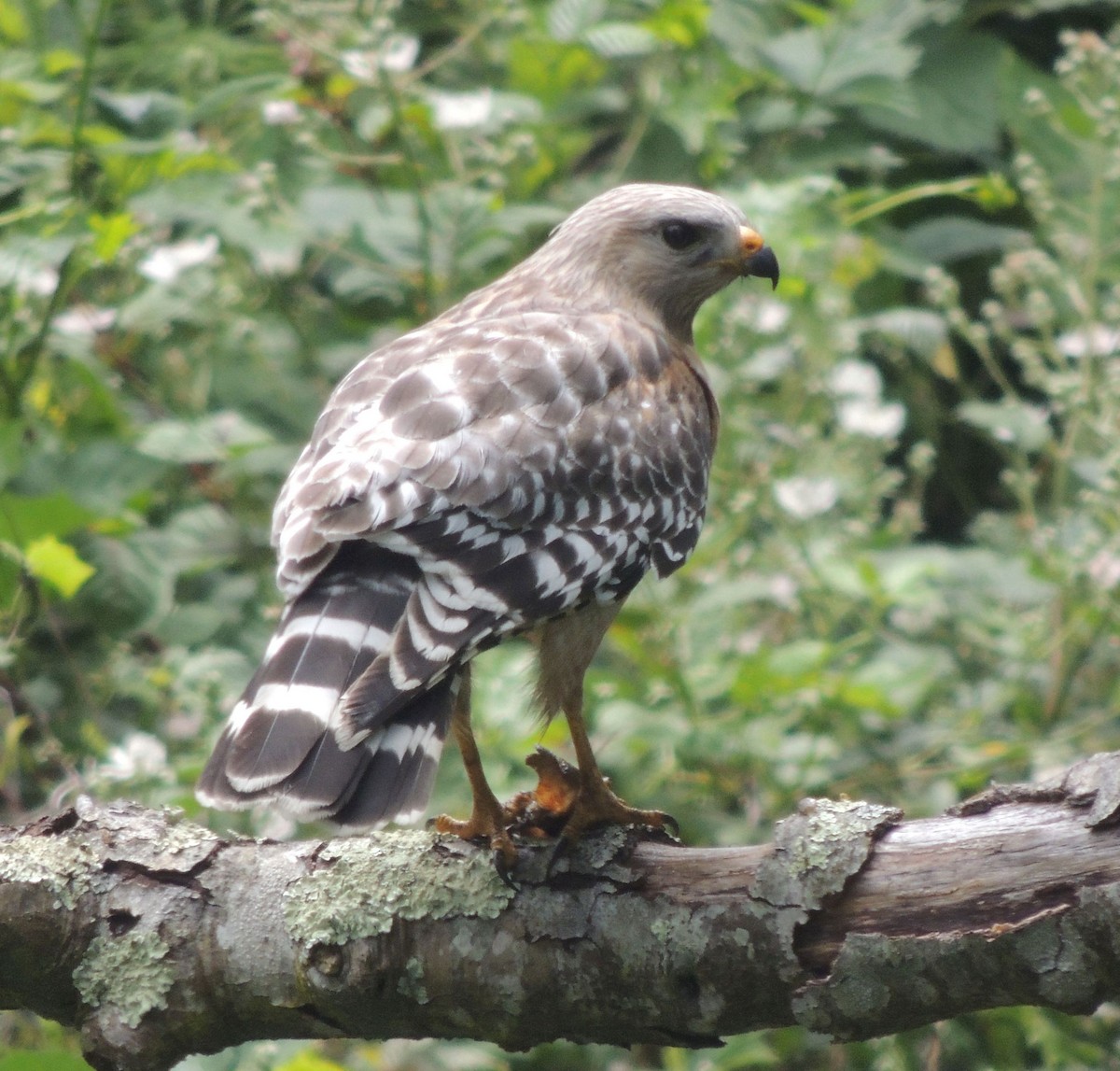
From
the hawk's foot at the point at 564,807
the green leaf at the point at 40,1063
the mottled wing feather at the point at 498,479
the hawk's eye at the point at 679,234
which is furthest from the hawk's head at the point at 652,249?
the green leaf at the point at 40,1063

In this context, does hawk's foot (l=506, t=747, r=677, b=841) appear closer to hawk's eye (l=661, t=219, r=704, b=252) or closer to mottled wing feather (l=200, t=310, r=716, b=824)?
mottled wing feather (l=200, t=310, r=716, b=824)

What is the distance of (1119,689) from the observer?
4074 mm

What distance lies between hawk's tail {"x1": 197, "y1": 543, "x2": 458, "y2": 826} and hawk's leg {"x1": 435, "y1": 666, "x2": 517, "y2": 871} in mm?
194

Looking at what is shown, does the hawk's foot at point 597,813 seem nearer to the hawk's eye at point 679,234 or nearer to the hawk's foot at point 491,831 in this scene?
the hawk's foot at point 491,831

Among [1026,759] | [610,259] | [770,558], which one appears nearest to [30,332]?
[610,259]

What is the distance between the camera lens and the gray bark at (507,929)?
87.4 inches

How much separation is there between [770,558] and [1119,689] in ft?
3.09

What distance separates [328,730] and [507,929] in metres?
0.44

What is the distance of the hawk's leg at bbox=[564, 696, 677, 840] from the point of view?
2.68 meters

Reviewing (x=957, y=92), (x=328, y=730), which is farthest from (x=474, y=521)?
(x=957, y=92)

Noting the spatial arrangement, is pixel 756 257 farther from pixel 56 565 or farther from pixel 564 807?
pixel 56 565

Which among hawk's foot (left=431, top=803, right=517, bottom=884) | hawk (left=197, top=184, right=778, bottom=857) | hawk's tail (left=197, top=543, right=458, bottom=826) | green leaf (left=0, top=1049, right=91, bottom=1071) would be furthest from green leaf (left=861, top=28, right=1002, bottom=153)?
green leaf (left=0, top=1049, right=91, bottom=1071)

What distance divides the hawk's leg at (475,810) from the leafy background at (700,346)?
1.95 ft

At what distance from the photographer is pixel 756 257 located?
138 inches
